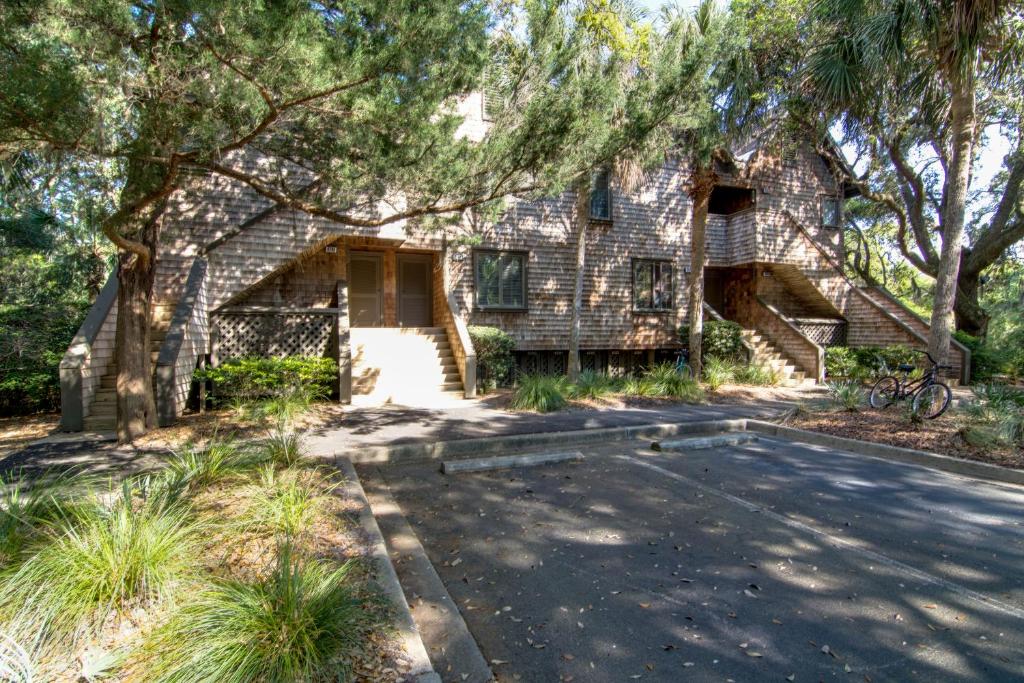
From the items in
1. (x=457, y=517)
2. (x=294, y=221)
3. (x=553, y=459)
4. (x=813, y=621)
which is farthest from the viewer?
(x=294, y=221)

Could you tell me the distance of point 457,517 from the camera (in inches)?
178

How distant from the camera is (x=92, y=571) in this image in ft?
8.27

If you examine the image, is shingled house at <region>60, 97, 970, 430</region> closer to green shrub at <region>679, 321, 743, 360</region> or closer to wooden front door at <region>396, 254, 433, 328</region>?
wooden front door at <region>396, 254, 433, 328</region>

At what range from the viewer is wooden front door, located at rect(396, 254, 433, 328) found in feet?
46.5

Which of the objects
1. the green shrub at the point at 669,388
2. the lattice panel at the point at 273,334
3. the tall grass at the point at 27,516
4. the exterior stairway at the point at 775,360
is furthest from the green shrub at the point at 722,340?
the tall grass at the point at 27,516

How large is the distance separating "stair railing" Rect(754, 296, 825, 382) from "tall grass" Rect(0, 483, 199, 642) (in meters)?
15.7

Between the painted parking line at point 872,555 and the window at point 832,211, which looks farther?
the window at point 832,211

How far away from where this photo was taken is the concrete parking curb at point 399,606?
223 cm

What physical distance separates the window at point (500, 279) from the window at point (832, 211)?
37.5 ft

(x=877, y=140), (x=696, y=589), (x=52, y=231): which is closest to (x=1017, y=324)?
(x=877, y=140)

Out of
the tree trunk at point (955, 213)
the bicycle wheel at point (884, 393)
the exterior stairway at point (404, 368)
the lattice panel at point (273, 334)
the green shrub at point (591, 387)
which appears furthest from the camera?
the exterior stairway at point (404, 368)

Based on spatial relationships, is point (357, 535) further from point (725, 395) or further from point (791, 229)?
point (791, 229)

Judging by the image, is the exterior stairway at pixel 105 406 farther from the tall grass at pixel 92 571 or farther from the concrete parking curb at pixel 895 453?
the concrete parking curb at pixel 895 453

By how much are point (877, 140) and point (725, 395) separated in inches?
433
